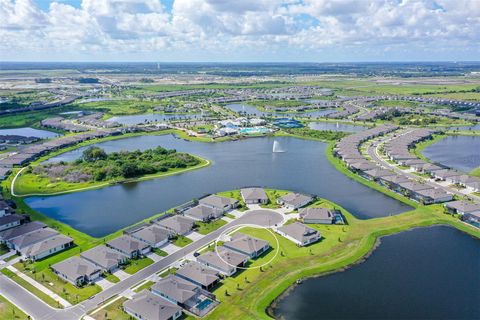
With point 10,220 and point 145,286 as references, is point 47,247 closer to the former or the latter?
point 10,220

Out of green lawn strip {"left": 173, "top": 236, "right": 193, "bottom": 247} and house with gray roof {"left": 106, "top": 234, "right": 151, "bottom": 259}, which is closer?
house with gray roof {"left": 106, "top": 234, "right": 151, "bottom": 259}

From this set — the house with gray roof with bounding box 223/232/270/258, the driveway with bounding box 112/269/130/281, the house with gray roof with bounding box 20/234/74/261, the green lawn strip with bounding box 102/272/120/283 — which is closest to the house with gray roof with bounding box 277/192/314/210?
the house with gray roof with bounding box 223/232/270/258

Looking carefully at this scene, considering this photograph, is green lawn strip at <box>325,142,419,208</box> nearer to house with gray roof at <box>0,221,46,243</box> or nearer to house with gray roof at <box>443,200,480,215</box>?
house with gray roof at <box>443,200,480,215</box>

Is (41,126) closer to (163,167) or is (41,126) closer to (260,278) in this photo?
(163,167)

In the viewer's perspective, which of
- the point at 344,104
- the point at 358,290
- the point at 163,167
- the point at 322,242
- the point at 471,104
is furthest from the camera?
the point at 344,104

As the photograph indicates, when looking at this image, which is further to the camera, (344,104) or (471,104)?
(344,104)

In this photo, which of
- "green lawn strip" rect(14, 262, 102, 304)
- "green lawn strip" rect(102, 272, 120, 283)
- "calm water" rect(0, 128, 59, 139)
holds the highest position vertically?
"calm water" rect(0, 128, 59, 139)

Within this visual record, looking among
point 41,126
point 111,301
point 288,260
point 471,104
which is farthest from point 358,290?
point 471,104
